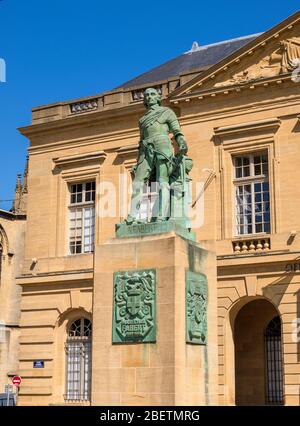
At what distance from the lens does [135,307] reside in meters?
11.9

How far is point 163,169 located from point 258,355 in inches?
487

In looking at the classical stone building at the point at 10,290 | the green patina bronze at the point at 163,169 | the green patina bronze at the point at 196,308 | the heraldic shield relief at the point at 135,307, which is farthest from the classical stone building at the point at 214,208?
the classical stone building at the point at 10,290

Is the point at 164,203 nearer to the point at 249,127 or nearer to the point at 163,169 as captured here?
the point at 163,169

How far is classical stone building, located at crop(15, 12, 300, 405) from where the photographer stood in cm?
2272

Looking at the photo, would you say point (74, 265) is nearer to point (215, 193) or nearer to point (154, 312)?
point (215, 193)

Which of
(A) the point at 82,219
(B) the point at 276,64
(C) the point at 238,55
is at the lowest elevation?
(A) the point at 82,219

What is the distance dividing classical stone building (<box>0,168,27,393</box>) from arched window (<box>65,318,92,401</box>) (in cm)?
1286

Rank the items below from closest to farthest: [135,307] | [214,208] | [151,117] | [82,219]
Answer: [135,307] → [151,117] → [214,208] → [82,219]

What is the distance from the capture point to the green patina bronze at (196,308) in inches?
467

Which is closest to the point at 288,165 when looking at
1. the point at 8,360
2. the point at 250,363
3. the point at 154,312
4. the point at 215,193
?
the point at 215,193

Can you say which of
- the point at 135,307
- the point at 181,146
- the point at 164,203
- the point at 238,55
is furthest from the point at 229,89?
the point at 135,307

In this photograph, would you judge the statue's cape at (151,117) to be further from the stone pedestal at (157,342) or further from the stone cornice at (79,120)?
the stone cornice at (79,120)

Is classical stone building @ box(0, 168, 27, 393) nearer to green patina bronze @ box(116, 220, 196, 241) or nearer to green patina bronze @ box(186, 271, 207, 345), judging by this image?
green patina bronze @ box(116, 220, 196, 241)

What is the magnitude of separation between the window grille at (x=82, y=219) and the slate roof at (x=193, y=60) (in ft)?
15.0
